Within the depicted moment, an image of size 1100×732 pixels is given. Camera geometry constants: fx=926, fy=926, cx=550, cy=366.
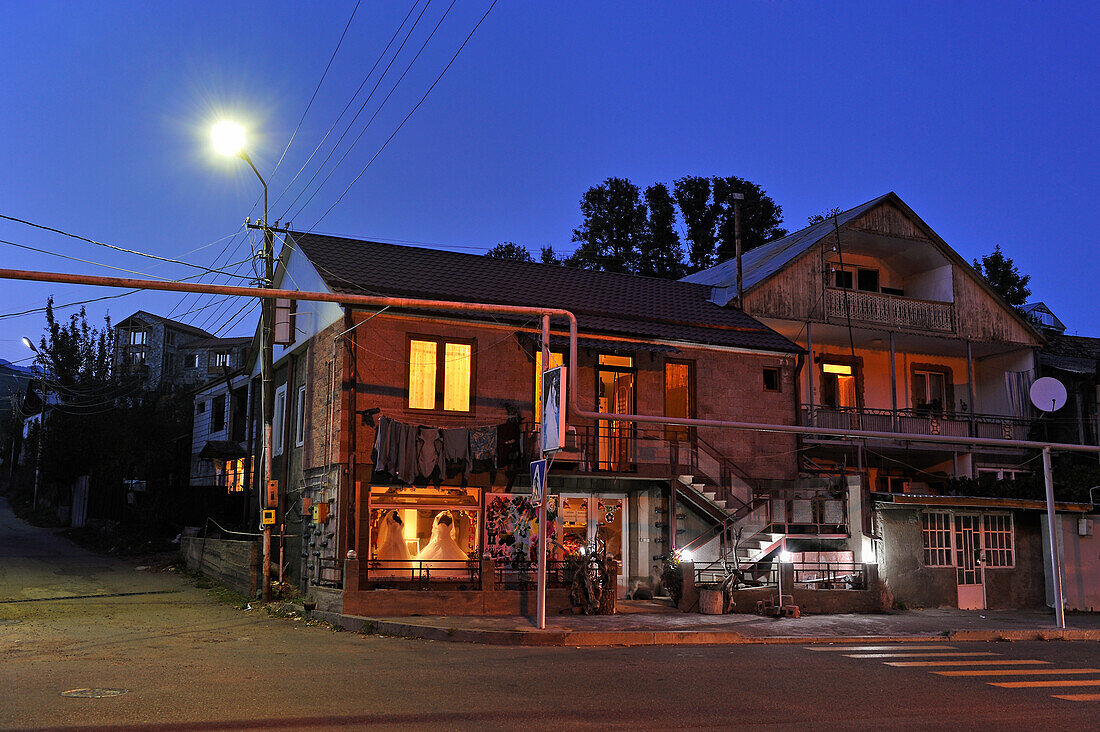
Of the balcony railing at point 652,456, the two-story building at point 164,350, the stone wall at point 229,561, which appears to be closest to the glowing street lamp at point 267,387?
the stone wall at point 229,561

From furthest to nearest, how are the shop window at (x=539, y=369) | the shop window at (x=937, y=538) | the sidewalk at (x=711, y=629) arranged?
the shop window at (x=937, y=538) → the shop window at (x=539, y=369) → the sidewalk at (x=711, y=629)

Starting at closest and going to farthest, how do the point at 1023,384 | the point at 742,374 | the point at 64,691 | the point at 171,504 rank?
the point at 64,691 → the point at 742,374 → the point at 1023,384 → the point at 171,504

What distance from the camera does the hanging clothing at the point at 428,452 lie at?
19.9 metres

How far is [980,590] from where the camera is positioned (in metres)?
23.5

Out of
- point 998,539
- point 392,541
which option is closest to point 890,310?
point 998,539

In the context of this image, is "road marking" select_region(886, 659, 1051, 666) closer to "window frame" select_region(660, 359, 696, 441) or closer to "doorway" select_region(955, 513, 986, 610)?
"doorway" select_region(955, 513, 986, 610)

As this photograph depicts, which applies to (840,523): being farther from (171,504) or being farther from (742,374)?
(171,504)

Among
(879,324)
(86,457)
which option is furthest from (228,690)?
(86,457)

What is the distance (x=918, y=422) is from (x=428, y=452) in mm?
18015

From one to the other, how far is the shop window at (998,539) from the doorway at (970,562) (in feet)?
0.74

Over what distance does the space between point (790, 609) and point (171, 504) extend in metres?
25.4

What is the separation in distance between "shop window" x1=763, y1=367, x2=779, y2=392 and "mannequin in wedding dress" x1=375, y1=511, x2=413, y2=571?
10580 millimetres

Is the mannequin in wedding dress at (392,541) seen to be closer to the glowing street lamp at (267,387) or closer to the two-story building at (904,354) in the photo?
the glowing street lamp at (267,387)

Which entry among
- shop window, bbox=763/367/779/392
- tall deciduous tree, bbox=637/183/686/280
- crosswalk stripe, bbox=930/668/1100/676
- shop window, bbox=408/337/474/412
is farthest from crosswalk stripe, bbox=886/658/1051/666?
tall deciduous tree, bbox=637/183/686/280
